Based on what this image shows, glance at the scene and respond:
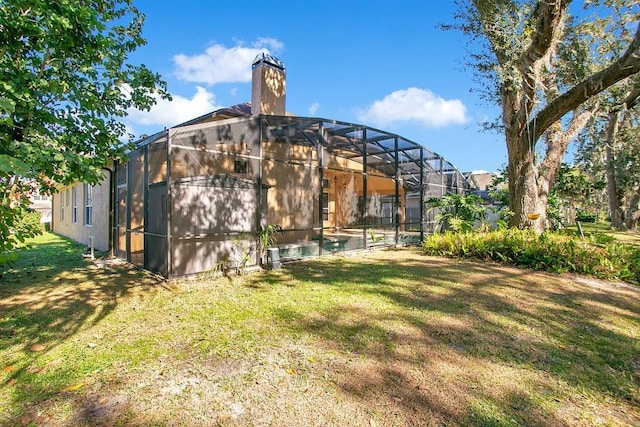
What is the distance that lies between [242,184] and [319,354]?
439 cm

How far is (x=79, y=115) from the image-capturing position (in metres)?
4.16

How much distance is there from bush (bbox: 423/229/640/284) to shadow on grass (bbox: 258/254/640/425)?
88cm

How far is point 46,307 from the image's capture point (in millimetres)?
4434

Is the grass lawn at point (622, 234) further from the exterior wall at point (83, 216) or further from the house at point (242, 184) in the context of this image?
the exterior wall at point (83, 216)

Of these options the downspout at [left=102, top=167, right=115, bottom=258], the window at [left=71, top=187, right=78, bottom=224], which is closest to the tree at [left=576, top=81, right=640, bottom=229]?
the downspout at [left=102, top=167, right=115, bottom=258]

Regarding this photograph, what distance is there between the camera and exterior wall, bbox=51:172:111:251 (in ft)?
30.3

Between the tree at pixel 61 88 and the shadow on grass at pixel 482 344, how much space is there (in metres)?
3.21

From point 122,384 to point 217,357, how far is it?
757 millimetres

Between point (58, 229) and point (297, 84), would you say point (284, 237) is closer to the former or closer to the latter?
point (297, 84)

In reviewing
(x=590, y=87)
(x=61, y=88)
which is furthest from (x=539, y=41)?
(x=61, y=88)

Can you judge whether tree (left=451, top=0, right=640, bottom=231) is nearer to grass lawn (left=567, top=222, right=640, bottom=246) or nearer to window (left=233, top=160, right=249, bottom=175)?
grass lawn (left=567, top=222, right=640, bottom=246)

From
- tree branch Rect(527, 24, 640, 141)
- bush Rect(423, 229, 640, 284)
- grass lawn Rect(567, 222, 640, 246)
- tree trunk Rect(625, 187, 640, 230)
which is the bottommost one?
grass lawn Rect(567, 222, 640, 246)

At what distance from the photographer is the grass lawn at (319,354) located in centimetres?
222

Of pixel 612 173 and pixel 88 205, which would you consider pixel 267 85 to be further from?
pixel 612 173
